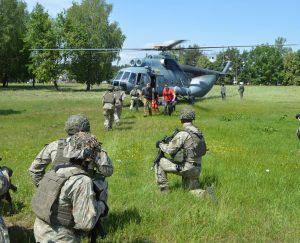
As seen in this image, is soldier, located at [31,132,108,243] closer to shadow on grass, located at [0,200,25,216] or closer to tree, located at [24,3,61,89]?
shadow on grass, located at [0,200,25,216]

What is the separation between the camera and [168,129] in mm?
15969

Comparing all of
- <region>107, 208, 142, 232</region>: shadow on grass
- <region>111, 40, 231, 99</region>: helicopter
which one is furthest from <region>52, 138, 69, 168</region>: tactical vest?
<region>111, 40, 231, 99</region>: helicopter

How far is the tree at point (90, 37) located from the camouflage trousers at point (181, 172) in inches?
1906

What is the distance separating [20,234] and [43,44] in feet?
171

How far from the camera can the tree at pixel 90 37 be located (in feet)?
178

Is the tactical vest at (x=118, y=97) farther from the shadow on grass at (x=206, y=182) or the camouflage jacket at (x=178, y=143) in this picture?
the camouflage jacket at (x=178, y=143)

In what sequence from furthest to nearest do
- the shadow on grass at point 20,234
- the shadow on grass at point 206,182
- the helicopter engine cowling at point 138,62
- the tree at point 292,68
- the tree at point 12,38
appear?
the tree at point 292,68 < the tree at point 12,38 < the helicopter engine cowling at point 138,62 < the shadow on grass at point 206,182 < the shadow on grass at point 20,234

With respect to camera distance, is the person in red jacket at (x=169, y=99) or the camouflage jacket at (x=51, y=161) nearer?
the camouflage jacket at (x=51, y=161)

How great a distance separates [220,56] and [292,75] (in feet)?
84.3

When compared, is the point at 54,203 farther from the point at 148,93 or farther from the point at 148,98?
the point at 148,93

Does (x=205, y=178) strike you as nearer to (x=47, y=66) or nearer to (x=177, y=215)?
(x=177, y=215)

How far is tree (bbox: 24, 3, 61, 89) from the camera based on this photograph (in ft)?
175

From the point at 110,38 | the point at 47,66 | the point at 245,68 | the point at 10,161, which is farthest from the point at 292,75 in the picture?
the point at 10,161

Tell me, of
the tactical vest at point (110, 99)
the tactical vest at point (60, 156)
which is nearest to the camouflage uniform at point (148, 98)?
the tactical vest at point (110, 99)
